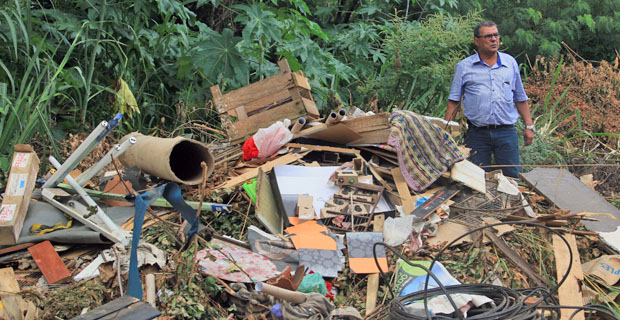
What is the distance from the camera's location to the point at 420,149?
462cm

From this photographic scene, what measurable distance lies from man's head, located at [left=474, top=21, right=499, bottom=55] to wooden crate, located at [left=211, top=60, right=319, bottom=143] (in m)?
Answer: 1.75

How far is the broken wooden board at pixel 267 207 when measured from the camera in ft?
13.6

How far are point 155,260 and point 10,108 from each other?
2.14 meters

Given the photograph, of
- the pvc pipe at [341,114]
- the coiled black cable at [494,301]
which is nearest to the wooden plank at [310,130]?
the pvc pipe at [341,114]

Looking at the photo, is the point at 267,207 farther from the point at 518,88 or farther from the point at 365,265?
the point at 518,88

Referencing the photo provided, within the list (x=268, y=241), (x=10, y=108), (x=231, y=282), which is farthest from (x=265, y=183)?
(x=10, y=108)

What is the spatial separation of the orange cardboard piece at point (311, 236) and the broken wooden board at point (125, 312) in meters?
1.60

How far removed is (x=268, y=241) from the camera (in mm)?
3947

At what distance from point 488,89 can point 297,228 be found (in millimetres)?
2378

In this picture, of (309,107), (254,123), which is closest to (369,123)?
(309,107)

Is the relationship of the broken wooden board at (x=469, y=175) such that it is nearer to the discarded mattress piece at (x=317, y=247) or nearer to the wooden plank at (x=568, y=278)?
the wooden plank at (x=568, y=278)

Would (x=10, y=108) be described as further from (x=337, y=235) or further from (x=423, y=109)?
(x=423, y=109)

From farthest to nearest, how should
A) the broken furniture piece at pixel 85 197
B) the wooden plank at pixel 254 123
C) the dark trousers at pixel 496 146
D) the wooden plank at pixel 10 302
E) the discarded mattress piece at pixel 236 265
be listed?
the wooden plank at pixel 254 123 < the dark trousers at pixel 496 146 < the broken furniture piece at pixel 85 197 < the discarded mattress piece at pixel 236 265 < the wooden plank at pixel 10 302

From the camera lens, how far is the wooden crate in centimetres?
511
